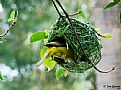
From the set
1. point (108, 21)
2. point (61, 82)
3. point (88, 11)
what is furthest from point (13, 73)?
point (108, 21)

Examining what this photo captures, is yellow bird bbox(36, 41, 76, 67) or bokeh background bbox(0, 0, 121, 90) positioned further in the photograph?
bokeh background bbox(0, 0, 121, 90)

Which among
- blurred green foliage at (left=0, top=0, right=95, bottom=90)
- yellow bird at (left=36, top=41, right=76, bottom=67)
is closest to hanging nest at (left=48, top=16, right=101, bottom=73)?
yellow bird at (left=36, top=41, right=76, bottom=67)

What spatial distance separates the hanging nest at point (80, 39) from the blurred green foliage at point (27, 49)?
152 cm

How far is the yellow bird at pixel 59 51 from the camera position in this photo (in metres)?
0.78

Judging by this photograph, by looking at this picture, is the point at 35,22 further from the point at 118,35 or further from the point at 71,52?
the point at 71,52

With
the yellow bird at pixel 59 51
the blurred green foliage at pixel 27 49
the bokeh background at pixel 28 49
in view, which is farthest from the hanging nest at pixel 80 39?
the blurred green foliage at pixel 27 49

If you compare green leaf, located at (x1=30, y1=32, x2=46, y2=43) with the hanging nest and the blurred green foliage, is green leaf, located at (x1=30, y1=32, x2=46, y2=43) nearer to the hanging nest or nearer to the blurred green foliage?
the hanging nest

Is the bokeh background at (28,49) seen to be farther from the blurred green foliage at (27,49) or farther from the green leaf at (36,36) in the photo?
the green leaf at (36,36)

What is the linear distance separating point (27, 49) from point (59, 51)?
1.74 m

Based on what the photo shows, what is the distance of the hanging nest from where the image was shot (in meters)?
0.81

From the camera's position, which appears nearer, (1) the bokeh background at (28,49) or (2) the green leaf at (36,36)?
(2) the green leaf at (36,36)

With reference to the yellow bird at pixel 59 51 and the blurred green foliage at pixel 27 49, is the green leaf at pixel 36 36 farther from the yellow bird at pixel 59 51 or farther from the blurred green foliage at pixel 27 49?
the blurred green foliage at pixel 27 49

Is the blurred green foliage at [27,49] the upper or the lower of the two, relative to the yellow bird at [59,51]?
upper

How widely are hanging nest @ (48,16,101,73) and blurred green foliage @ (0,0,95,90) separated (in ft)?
4.99
